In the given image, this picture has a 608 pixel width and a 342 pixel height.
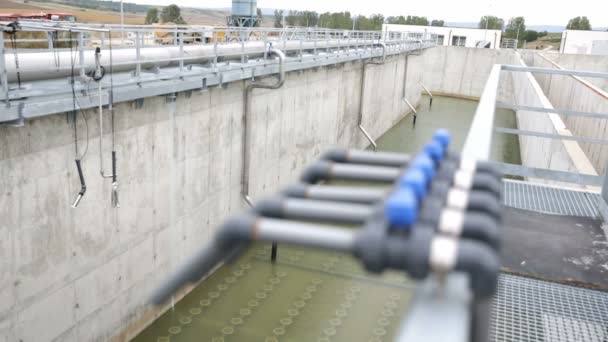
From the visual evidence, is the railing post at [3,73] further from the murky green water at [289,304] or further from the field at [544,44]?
the field at [544,44]

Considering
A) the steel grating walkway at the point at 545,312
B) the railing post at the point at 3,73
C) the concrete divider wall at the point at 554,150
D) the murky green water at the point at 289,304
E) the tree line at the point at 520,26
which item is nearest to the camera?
the steel grating walkway at the point at 545,312

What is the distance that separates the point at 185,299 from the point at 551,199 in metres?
6.38

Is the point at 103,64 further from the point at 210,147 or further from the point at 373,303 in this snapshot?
the point at 373,303

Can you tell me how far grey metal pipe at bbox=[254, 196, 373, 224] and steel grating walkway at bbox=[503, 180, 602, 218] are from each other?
523 centimetres

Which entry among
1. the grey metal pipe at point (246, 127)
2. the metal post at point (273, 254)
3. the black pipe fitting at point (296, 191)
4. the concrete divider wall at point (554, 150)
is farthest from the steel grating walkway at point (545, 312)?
the grey metal pipe at point (246, 127)

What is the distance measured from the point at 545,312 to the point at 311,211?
375 cm

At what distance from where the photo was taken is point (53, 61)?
741cm

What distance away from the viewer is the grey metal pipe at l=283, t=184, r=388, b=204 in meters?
1.66

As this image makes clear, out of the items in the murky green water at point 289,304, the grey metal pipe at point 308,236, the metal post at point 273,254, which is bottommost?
the murky green water at point 289,304

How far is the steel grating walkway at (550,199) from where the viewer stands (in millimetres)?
6243

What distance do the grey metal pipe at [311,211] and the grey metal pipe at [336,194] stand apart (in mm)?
108

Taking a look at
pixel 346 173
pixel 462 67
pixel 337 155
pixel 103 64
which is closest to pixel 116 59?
pixel 103 64

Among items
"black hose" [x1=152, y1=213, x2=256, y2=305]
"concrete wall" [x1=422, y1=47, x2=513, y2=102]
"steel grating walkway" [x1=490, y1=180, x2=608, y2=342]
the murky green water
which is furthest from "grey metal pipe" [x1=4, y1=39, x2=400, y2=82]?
"concrete wall" [x1=422, y1=47, x2=513, y2=102]

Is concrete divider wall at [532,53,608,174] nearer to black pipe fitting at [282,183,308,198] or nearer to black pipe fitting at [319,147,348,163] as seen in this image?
black pipe fitting at [319,147,348,163]
